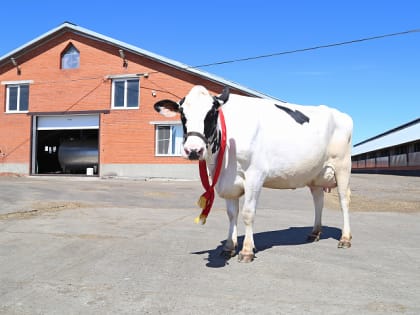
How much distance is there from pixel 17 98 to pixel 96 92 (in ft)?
20.1

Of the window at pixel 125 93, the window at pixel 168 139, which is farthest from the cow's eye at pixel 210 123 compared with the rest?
the window at pixel 125 93

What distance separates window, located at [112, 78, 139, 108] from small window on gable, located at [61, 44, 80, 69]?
3.23 meters

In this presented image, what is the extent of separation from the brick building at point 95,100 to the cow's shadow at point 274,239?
16063mm

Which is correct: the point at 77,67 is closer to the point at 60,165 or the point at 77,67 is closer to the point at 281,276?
the point at 60,165

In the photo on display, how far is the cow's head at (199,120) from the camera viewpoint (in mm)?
4742

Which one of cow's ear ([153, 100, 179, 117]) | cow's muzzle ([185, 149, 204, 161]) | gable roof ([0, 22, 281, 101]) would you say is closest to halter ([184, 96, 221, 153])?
cow's muzzle ([185, 149, 204, 161])

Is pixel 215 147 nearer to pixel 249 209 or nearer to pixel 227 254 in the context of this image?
pixel 249 209

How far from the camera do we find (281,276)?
4.72 metres

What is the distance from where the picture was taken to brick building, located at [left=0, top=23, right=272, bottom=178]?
24812 millimetres

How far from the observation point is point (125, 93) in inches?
1016

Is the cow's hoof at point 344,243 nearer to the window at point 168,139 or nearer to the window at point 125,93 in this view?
the window at point 168,139

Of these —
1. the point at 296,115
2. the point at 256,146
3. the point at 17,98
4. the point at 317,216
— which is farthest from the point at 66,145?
the point at 256,146

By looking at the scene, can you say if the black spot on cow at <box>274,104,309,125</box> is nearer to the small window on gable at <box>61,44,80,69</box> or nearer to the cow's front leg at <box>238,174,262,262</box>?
the cow's front leg at <box>238,174,262,262</box>

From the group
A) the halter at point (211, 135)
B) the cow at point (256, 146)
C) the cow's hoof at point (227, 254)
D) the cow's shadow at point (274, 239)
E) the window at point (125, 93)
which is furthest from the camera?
the window at point (125, 93)
